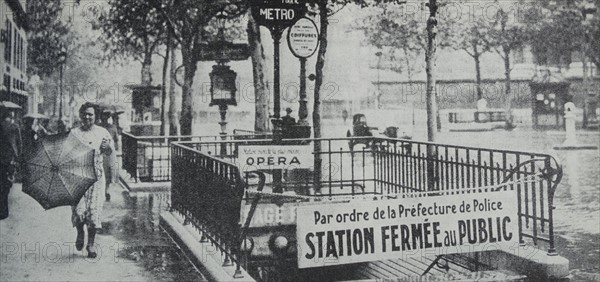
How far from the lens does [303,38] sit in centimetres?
970

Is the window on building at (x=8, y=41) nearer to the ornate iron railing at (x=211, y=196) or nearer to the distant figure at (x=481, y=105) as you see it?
the ornate iron railing at (x=211, y=196)

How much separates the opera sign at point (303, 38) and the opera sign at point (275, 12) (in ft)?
3.22

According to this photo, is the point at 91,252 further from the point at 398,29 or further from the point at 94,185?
the point at 398,29

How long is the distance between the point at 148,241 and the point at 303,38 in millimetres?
4006

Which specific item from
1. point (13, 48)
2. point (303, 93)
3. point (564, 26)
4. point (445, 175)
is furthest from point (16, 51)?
point (564, 26)

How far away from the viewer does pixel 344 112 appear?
120ft

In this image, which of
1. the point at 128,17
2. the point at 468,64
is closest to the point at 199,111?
the point at 468,64

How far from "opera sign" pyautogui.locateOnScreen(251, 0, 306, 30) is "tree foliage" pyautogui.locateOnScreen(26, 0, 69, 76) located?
251 cm

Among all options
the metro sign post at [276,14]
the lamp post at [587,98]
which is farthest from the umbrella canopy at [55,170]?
the lamp post at [587,98]

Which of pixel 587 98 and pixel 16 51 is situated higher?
pixel 16 51

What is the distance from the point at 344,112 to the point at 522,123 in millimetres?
10922

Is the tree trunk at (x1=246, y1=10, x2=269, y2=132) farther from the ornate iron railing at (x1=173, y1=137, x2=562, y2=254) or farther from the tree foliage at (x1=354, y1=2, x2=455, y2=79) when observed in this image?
the ornate iron railing at (x1=173, y1=137, x2=562, y2=254)

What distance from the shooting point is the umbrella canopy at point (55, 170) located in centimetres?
591

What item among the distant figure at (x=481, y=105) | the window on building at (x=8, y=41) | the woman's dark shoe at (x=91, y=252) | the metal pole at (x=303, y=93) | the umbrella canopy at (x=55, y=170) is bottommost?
the woman's dark shoe at (x=91, y=252)
